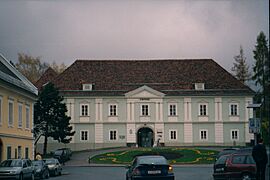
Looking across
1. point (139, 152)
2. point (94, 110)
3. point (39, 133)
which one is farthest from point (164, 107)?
point (39, 133)

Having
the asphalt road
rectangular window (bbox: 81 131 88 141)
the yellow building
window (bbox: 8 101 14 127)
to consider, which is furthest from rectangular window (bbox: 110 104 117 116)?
window (bbox: 8 101 14 127)

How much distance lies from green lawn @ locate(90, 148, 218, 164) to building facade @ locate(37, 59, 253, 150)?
11.4 m

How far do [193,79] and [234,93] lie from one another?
627cm

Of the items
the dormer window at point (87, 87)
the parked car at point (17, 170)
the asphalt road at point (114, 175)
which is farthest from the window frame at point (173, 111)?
the parked car at point (17, 170)

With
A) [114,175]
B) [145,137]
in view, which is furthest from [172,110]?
[114,175]

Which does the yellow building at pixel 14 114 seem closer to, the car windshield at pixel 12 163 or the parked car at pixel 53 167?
the parked car at pixel 53 167

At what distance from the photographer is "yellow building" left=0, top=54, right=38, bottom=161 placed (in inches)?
1705

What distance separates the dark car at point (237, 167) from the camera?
27438 millimetres

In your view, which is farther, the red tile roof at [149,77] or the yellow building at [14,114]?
the red tile roof at [149,77]

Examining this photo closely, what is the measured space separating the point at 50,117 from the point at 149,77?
22.6 metres

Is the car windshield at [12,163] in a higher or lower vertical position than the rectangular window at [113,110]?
lower

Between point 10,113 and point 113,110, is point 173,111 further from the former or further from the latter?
point 10,113

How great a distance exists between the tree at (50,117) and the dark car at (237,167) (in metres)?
44.7

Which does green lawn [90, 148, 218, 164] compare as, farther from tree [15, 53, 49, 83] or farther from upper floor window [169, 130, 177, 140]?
tree [15, 53, 49, 83]
